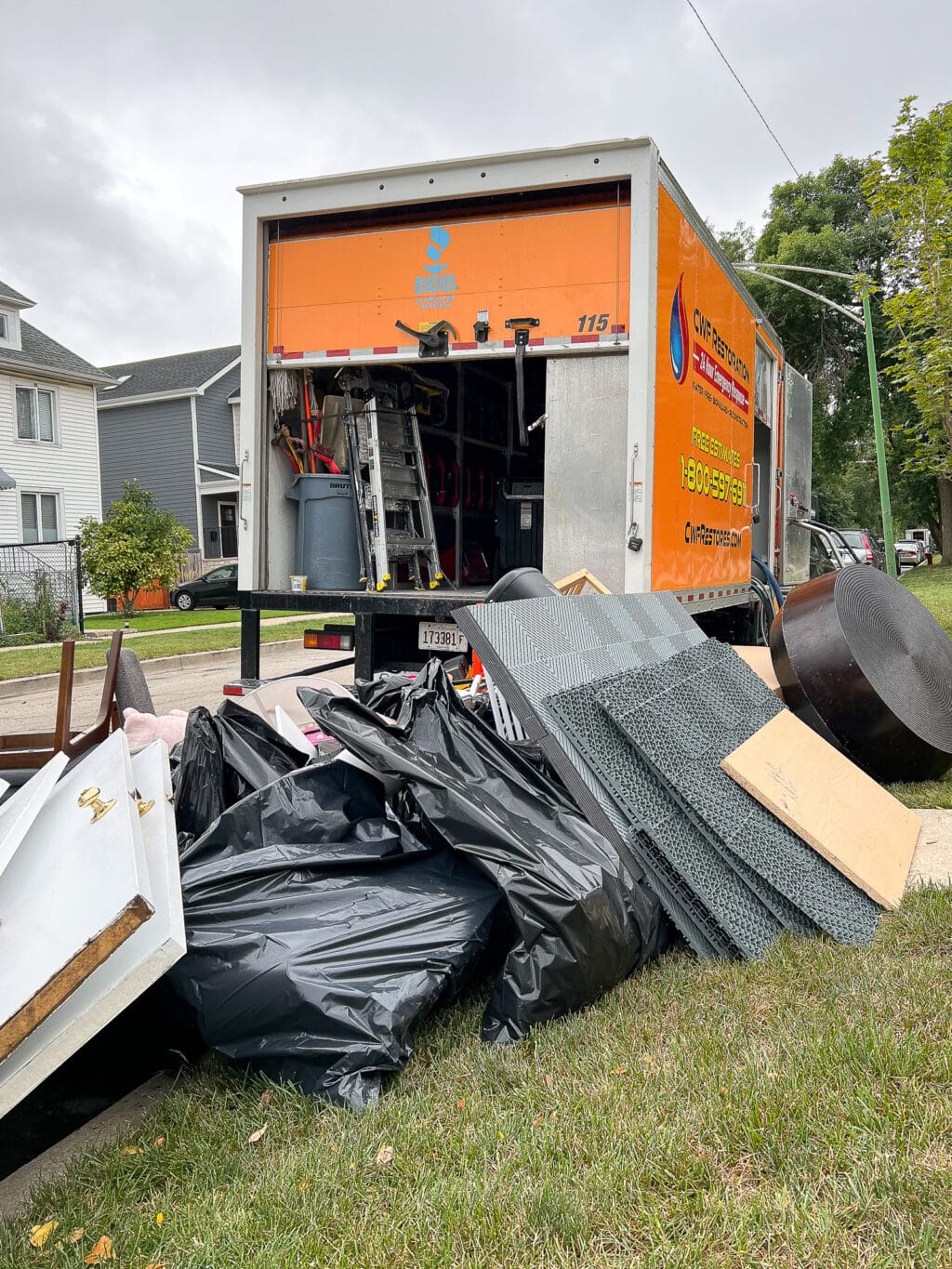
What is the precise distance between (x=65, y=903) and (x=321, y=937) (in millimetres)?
681

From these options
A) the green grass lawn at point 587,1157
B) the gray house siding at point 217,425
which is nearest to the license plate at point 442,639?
the green grass lawn at point 587,1157

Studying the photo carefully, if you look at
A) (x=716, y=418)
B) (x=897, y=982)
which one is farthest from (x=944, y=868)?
(x=716, y=418)

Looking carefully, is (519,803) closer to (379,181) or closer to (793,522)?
(379,181)

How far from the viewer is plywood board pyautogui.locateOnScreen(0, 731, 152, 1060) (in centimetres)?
180

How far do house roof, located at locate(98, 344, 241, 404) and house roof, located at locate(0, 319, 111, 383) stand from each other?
5.59 meters

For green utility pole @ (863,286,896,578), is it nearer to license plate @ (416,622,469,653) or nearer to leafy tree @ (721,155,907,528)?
leafy tree @ (721,155,907,528)

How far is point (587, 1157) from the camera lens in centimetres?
197

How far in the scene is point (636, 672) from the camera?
12.0 feet

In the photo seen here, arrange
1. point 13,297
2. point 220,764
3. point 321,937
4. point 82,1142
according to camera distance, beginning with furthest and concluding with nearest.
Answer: point 13,297 → point 220,764 → point 321,937 → point 82,1142

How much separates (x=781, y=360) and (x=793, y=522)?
1882 millimetres

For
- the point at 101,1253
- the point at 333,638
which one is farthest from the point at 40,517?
the point at 101,1253

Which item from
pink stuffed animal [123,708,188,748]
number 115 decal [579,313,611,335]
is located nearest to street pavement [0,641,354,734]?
pink stuffed animal [123,708,188,748]

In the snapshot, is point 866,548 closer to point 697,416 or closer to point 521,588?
point 697,416

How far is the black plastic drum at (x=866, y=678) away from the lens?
15.5 feet
